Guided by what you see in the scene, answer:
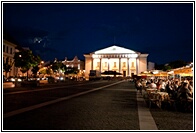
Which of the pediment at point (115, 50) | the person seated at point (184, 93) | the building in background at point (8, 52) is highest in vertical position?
the pediment at point (115, 50)

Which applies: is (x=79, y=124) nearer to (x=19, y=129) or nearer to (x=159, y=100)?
(x=19, y=129)

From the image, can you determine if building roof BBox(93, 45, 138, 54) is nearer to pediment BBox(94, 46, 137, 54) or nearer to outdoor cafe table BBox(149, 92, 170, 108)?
pediment BBox(94, 46, 137, 54)

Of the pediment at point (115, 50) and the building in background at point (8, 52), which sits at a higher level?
the pediment at point (115, 50)

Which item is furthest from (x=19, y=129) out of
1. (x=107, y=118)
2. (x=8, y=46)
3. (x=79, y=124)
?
(x=8, y=46)

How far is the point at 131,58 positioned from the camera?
4843 inches

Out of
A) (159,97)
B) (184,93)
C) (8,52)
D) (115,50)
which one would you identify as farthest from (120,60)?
(184,93)

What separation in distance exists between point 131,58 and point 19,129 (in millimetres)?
117366

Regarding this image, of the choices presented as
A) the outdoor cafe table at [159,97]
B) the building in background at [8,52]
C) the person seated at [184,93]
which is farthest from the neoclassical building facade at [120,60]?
the person seated at [184,93]

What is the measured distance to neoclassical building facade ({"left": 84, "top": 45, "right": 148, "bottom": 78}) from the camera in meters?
122

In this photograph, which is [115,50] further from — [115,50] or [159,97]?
[159,97]

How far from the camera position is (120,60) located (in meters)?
123

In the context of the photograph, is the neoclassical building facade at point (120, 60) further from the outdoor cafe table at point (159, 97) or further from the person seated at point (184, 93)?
the person seated at point (184, 93)

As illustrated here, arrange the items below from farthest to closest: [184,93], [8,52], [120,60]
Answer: [120,60]
[8,52]
[184,93]

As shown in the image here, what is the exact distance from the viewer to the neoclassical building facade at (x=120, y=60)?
122250mm
